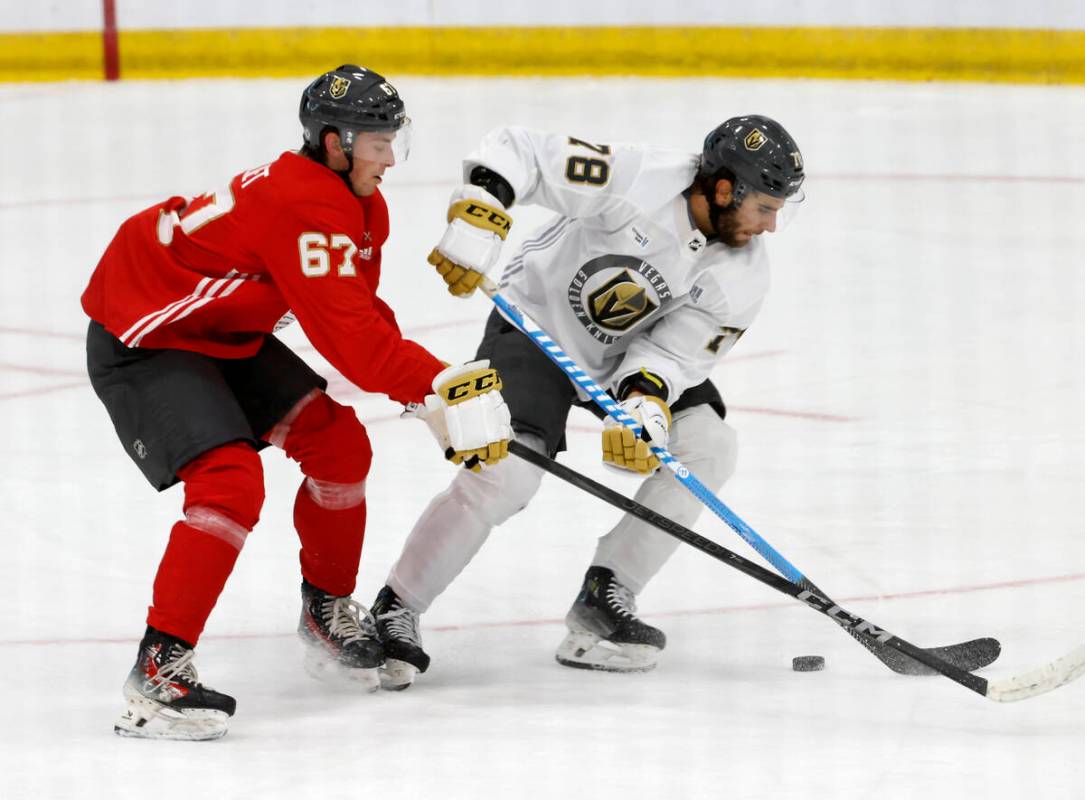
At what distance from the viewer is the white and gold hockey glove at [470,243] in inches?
125

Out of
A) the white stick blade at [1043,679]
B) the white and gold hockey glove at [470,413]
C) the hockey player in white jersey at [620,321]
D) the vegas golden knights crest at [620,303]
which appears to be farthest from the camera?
the vegas golden knights crest at [620,303]

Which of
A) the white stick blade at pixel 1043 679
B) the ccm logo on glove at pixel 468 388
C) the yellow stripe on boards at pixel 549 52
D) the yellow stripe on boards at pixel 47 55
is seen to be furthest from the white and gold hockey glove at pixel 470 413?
the yellow stripe on boards at pixel 47 55

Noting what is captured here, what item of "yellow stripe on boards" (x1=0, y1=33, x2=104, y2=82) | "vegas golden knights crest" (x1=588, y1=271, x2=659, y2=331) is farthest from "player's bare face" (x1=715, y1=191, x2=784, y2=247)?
"yellow stripe on boards" (x1=0, y1=33, x2=104, y2=82)

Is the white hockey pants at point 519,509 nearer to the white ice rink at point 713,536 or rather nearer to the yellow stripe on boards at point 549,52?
the white ice rink at point 713,536

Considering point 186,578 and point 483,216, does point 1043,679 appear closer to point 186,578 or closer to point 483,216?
point 483,216

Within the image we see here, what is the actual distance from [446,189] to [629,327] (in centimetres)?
378

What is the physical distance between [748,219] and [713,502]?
49 centimetres

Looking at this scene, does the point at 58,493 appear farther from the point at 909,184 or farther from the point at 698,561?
the point at 909,184

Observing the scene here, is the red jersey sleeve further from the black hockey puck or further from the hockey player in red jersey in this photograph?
the black hockey puck

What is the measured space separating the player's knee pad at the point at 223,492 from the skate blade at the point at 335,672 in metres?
0.37

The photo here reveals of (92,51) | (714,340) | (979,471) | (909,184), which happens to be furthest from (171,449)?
(92,51)

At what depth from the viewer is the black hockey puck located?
3336 mm

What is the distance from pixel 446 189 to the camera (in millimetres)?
7172

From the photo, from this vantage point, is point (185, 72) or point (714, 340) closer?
point (714, 340)
